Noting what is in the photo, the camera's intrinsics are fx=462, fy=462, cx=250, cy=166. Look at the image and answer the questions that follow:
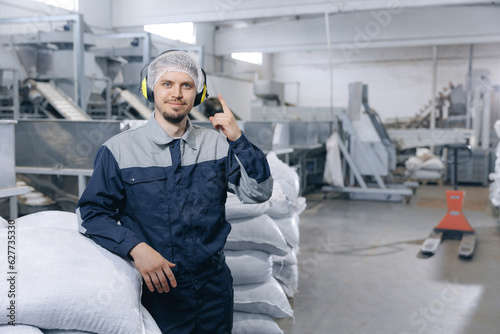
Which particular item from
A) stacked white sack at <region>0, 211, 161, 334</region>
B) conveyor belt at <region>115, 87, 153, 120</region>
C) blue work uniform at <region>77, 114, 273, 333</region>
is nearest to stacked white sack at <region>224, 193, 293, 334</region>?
blue work uniform at <region>77, 114, 273, 333</region>

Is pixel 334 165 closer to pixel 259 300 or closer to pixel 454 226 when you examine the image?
pixel 454 226

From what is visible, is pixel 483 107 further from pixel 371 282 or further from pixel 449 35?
pixel 371 282

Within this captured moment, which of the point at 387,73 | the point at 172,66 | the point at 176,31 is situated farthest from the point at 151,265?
the point at 387,73

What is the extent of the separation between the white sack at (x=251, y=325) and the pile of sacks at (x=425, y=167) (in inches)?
275

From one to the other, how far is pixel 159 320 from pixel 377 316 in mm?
1669

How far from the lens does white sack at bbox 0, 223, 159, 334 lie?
1.09 meters

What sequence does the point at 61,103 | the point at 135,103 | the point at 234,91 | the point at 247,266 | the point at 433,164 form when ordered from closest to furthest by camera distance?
the point at 247,266, the point at 61,103, the point at 135,103, the point at 433,164, the point at 234,91

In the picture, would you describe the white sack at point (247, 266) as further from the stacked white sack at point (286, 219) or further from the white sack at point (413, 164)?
the white sack at point (413, 164)

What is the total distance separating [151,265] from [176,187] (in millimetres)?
247

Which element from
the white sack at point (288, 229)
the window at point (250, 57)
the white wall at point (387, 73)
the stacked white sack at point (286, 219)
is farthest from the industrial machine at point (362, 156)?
the window at point (250, 57)

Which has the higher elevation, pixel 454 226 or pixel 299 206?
pixel 299 206

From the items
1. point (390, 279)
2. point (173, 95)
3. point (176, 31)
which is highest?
point (176, 31)

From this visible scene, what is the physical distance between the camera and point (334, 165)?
6.49m

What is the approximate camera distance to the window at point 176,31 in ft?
32.8
